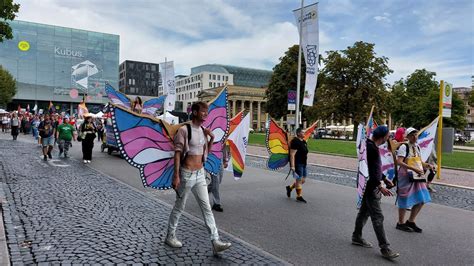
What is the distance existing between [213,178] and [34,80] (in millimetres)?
66245

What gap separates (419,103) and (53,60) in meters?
57.8

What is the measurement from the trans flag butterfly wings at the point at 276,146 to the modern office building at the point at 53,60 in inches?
2276

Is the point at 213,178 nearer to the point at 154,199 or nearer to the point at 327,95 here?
the point at 154,199

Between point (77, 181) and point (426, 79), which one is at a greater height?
point (426, 79)

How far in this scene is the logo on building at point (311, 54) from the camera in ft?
59.6

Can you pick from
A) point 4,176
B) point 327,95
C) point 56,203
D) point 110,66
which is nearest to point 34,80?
point 110,66

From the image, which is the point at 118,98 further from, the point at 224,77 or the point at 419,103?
the point at 224,77

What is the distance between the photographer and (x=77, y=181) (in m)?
10.4

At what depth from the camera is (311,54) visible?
722 inches

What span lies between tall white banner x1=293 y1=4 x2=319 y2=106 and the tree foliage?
121 feet

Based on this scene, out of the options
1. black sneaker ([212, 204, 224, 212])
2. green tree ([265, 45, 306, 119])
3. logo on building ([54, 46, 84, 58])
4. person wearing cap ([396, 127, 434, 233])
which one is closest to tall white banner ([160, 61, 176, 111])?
black sneaker ([212, 204, 224, 212])

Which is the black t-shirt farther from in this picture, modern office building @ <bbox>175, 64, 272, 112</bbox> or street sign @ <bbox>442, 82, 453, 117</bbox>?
modern office building @ <bbox>175, 64, 272, 112</bbox>

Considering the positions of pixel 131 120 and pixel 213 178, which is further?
pixel 213 178

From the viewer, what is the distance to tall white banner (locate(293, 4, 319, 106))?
1809cm
